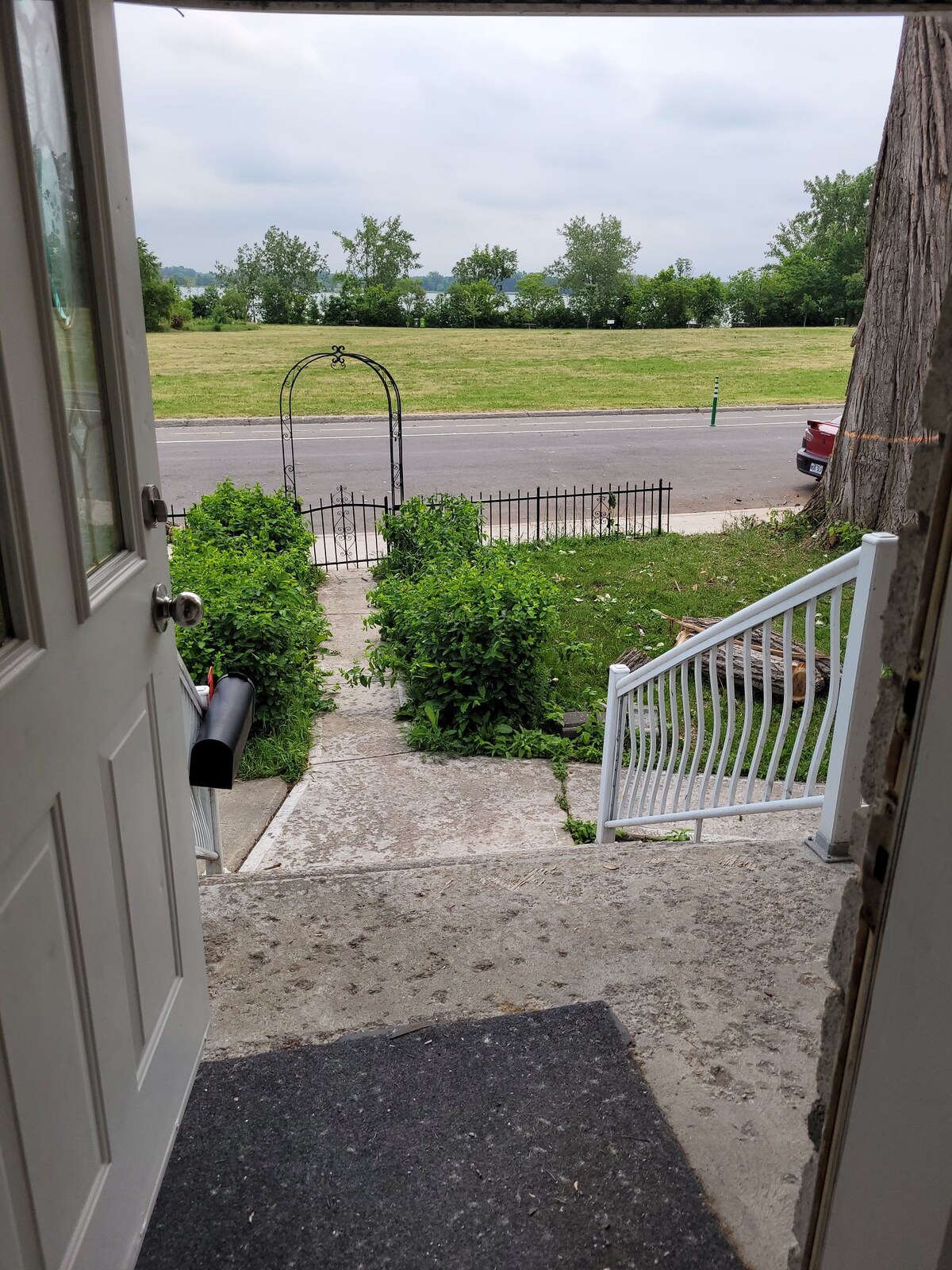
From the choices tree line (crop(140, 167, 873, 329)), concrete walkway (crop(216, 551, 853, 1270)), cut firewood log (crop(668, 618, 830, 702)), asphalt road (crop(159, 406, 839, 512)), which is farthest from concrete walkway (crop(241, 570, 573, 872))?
tree line (crop(140, 167, 873, 329))

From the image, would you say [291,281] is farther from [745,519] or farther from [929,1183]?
[929,1183]

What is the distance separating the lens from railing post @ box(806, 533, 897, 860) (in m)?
3.07

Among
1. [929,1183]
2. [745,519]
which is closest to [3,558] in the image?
[929,1183]

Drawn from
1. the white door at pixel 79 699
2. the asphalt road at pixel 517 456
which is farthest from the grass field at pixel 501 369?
the white door at pixel 79 699

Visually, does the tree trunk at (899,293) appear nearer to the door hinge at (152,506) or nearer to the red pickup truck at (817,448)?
the red pickup truck at (817,448)

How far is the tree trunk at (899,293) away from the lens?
329 inches

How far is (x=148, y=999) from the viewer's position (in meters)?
1.95

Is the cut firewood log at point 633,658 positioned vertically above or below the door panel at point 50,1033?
below

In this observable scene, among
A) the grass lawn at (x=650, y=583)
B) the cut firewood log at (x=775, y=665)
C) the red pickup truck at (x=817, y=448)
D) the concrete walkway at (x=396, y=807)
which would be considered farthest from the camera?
the red pickup truck at (x=817, y=448)

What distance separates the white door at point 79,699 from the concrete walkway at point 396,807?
1851 millimetres

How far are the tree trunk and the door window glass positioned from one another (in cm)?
780

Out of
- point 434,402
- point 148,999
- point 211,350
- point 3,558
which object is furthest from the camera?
point 211,350

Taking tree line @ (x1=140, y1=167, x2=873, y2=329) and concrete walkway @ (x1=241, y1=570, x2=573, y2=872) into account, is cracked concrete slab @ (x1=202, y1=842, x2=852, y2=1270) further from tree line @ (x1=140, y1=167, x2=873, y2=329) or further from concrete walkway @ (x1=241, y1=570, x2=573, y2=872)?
tree line @ (x1=140, y1=167, x2=873, y2=329)

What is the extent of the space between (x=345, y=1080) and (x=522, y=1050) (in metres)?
0.47
